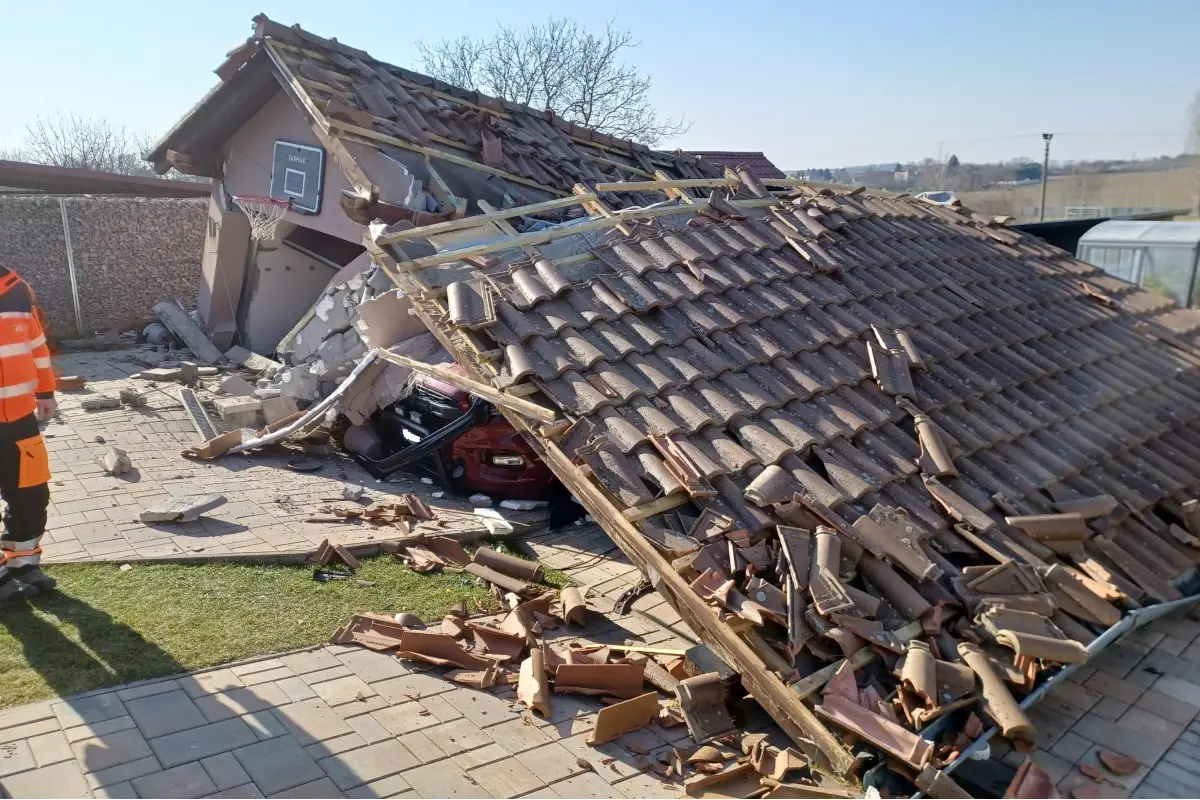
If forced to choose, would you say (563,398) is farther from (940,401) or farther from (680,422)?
(940,401)

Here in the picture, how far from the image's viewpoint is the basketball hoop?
12.3m

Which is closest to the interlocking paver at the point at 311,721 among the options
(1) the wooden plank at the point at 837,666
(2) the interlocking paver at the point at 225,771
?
(2) the interlocking paver at the point at 225,771

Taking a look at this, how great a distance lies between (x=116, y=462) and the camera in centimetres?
849

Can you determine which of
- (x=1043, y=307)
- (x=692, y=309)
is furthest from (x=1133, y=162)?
(x=692, y=309)

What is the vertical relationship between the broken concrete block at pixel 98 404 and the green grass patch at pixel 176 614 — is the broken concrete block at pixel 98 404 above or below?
above

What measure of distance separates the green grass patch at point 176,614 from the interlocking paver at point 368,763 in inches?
51.2

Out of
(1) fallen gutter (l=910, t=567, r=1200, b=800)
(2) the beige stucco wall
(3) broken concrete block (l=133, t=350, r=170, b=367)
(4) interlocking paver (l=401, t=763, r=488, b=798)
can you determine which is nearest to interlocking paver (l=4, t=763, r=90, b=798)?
(4) interlocking paver (l=401, t=763, r=488, b=798)

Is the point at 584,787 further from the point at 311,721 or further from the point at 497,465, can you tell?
the point at 497,465

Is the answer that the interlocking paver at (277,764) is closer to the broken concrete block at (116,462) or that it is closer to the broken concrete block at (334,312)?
the broken concrete block at (116,462)

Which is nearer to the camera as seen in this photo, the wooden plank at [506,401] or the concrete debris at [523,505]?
the wooden plank at [506,401]

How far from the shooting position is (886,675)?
180 inches

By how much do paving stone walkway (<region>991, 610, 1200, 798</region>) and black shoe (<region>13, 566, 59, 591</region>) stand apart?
19.7ft

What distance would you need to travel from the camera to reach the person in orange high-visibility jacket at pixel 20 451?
5.82 m

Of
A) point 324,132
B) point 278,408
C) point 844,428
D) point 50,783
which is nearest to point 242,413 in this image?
point 278,408
